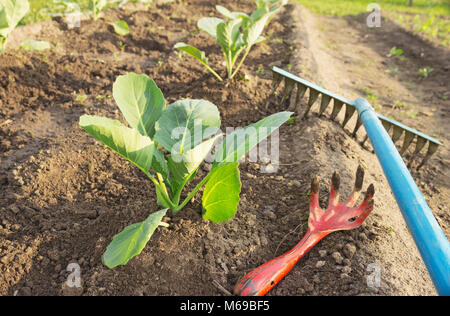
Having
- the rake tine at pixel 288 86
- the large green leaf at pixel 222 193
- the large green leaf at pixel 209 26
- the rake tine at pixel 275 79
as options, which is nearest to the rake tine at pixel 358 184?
the large green leaf at pixel 222 193

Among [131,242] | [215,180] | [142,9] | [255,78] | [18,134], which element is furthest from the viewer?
[142,9]

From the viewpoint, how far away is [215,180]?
5.04 ft

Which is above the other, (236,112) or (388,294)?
(388,294)

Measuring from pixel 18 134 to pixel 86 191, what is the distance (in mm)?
978

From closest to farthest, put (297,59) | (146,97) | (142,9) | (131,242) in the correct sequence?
(131,242)
(146,97)
(297,59)
(142,9)

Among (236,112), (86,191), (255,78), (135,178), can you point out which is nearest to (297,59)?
(255,78)

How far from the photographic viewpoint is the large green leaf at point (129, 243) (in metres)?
1.26

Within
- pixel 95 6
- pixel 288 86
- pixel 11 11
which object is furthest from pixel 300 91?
pixel 95 6

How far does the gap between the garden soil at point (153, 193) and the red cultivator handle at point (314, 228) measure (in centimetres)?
9

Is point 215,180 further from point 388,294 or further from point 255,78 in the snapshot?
point 255,78

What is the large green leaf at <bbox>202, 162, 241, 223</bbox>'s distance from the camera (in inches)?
57.9

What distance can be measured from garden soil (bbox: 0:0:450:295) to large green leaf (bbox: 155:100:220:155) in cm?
38
